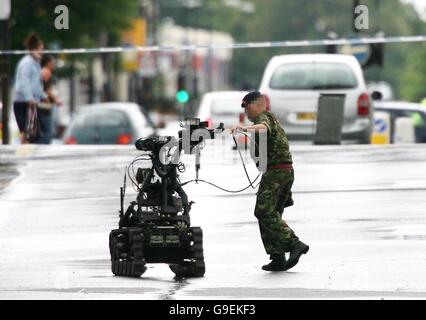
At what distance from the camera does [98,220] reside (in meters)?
17.5

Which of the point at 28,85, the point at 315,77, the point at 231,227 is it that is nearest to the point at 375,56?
the point at 315,77

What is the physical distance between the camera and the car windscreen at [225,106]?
31.7m

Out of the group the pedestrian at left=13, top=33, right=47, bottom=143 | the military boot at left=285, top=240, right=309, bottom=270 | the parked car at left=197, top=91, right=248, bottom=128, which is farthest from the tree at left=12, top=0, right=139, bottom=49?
the military boot at left=285, top=240, right=309, bottom=270

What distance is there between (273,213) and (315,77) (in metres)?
14.5

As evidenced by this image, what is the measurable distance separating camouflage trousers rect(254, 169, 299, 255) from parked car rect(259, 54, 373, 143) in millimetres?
13776

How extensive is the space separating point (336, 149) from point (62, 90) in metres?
61.3

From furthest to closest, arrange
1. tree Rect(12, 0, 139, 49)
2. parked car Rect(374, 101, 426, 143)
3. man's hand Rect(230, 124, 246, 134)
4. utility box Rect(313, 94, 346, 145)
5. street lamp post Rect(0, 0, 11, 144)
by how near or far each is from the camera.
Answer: tree Rect(12, 0, 139, 49) → parked car Rect(374, 101, 426, 143) → street lamp post Rect(0, 0, 11, 144) → utility box Rect(313, 94, 346, 145) → man's hand Rect(230, 124, 246, 134)

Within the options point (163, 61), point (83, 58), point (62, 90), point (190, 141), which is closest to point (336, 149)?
point (190, 141)

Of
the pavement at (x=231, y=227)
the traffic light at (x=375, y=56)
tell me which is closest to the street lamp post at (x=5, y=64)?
the pavement at (x=231, y=227)

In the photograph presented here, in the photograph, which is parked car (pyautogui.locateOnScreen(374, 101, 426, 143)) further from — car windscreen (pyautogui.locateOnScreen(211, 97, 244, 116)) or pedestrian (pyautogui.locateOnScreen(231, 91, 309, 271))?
pedestrian (pyautogui.locateOnScreen(231, 91, 309, 271))

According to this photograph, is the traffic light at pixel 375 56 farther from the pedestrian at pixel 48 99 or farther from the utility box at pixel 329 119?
the pedestrian at pixel 48 99

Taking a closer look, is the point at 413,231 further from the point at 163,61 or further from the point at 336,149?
the point at 163,61

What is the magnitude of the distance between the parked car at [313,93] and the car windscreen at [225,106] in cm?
315

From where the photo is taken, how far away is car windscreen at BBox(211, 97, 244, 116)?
104ft
